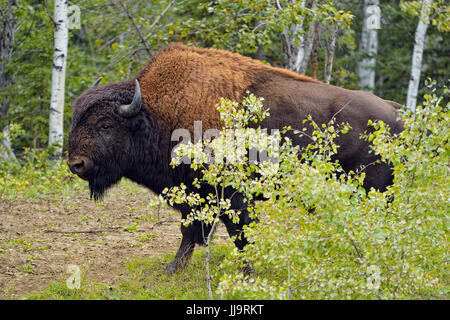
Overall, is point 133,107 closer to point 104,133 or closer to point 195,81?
point 104,133

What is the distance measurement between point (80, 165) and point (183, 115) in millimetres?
1268

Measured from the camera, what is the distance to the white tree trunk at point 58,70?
1033 cm

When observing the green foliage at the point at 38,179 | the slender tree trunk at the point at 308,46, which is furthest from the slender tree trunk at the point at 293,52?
the green foliage at the point at 38,179

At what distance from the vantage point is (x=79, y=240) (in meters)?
6.83

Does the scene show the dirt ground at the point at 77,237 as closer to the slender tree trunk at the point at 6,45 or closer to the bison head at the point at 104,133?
the bison head at the point at 104,133

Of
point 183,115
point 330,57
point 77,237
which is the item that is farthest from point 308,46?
point 77,237

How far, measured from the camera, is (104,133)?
5.89 m

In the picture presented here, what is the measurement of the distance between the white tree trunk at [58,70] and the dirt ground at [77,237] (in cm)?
187

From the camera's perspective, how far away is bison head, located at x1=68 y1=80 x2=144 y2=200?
19.1ft

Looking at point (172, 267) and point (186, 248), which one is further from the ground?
point (186, 248)

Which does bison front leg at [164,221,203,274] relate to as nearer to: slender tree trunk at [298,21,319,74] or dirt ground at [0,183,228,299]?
dirt ground at [0,183,228,299]

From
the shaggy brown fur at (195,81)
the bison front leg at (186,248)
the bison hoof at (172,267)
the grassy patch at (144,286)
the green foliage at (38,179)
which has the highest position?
the shaggy brown fur at (195,81)
